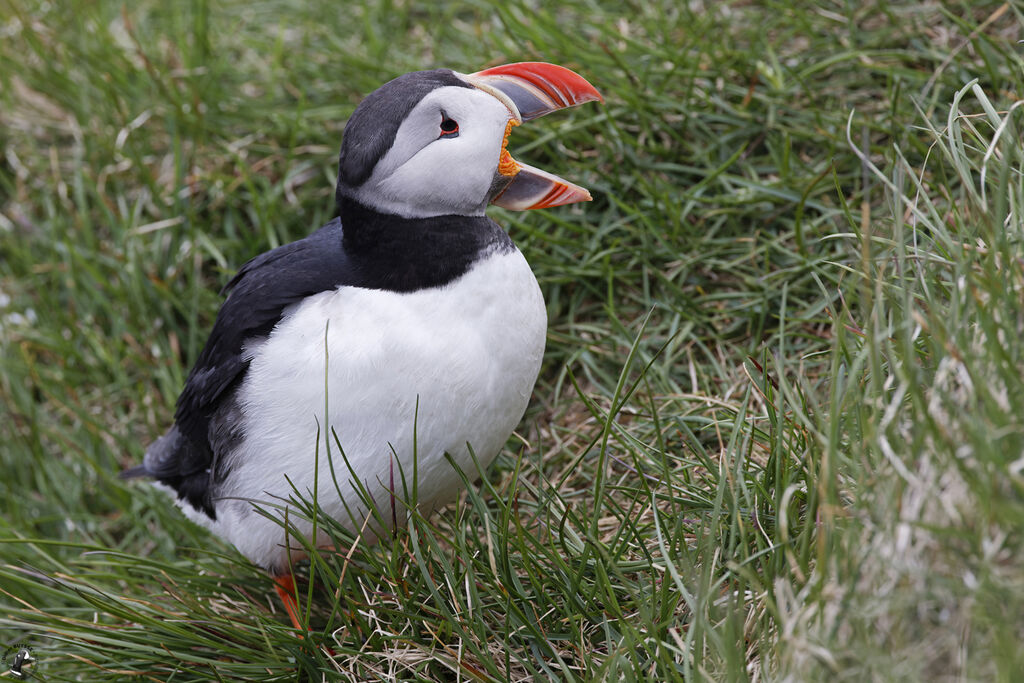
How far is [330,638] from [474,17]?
313 cm

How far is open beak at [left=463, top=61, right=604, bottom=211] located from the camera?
244 centimetres

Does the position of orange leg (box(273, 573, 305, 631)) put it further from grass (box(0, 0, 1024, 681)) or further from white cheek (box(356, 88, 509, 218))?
white cheek (box(356, 88, 509, 218))

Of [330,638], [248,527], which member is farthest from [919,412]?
[248,527]

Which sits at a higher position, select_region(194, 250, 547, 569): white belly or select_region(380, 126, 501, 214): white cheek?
select_region(380, 126, 501, 214): white cheek

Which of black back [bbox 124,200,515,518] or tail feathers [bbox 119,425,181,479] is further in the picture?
tail feathers [bbox 119,425,181,479]

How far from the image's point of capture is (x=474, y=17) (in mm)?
4559

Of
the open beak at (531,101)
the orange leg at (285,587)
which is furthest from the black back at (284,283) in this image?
the orange leg at (285,587)

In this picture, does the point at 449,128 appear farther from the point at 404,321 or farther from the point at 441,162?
the point at 404,321

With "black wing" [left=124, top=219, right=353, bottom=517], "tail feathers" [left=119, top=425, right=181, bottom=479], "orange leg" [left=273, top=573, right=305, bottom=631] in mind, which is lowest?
"orange leg" [left=273, top=573, right=305, bottom=631]

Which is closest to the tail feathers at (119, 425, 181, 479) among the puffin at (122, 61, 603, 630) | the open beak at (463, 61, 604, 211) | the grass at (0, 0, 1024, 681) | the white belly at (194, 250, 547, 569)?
the grass at (0, 0, 1024, 681)

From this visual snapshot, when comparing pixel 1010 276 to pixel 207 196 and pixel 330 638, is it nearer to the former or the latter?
pixel 330 638

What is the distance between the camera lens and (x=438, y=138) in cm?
232

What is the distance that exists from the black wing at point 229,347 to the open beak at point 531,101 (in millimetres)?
479

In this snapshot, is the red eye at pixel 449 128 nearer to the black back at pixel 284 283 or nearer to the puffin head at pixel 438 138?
the puffin head at pixel 438 138
